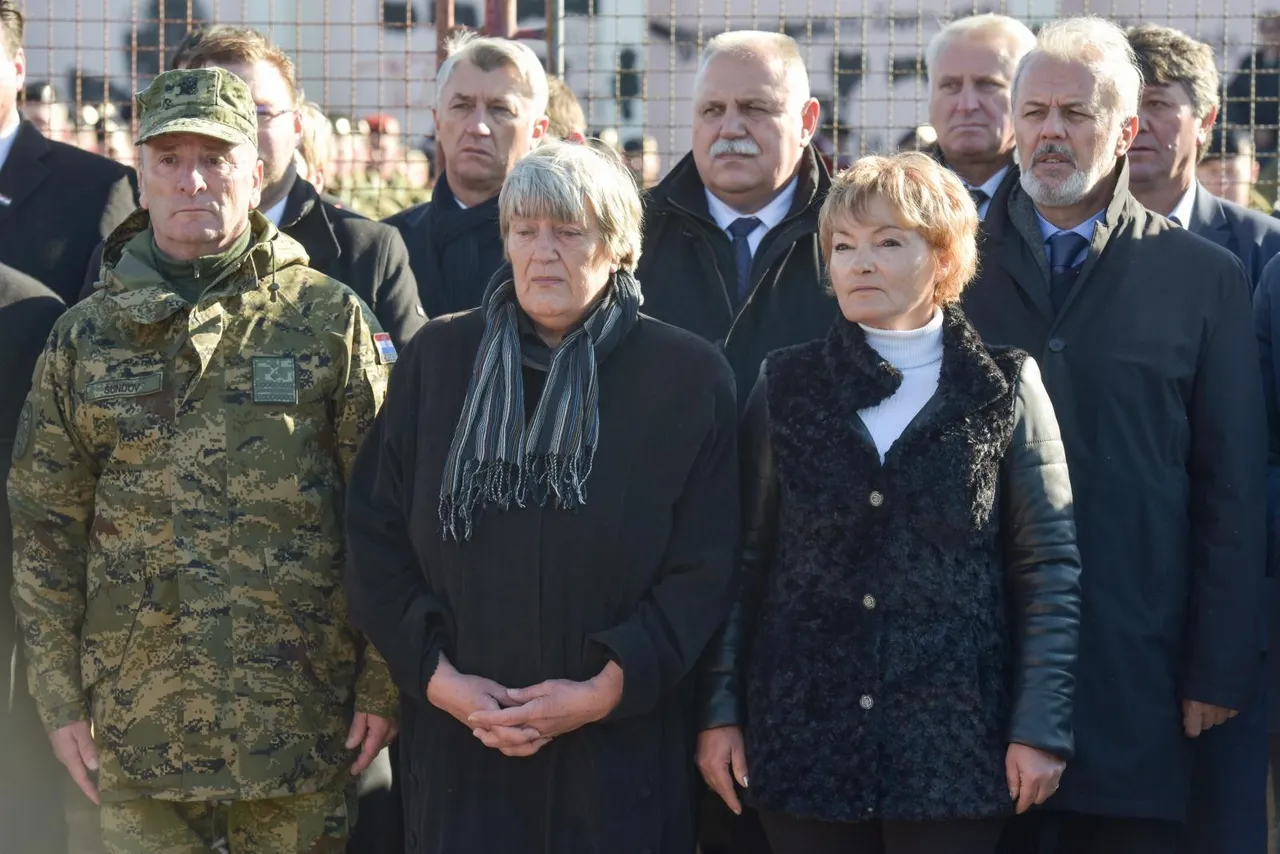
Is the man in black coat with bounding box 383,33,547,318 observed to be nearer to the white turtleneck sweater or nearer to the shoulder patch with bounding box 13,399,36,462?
the shoulder patch with bounding box 13,399,36,462

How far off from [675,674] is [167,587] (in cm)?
117

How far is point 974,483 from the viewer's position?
11.8 ft

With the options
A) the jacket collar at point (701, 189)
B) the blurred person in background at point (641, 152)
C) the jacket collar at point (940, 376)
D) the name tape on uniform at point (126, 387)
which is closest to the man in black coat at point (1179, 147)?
the jacket collar at point (701, 189)

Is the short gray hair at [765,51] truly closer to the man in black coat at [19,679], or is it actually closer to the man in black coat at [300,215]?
the man in black coat at [300,215]

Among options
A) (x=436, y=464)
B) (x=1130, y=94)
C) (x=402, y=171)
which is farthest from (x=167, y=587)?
(x=402, y=171)

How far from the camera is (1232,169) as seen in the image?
7191 mm

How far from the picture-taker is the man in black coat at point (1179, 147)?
5156 millimetres

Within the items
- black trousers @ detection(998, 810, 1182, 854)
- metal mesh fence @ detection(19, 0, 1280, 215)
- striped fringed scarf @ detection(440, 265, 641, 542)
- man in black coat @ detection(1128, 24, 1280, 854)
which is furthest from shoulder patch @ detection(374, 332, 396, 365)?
metal mesh fence @ detection(19, 0, 1280, 215)

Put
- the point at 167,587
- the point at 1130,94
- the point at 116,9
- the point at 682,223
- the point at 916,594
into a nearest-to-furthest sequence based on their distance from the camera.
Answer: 1. the point at 916,594
2. the point at 167,587
3. the point at 1130,94
4. the point at 682,223
5. the point at 116,9

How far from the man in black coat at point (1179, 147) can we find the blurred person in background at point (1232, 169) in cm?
174

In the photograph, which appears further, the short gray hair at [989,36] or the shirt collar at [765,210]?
the short gray hair at [989,36]

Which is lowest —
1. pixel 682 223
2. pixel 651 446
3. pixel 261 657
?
pixel 261 657

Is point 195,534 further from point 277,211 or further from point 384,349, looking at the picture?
point 277,211

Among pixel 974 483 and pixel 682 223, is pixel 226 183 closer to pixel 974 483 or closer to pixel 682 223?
pixel 682 223
